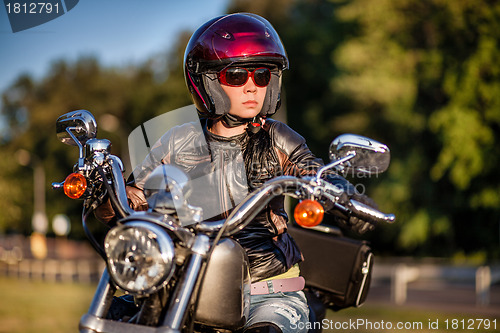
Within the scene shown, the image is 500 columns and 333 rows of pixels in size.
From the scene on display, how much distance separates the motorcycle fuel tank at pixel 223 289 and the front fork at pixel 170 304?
4.3 inches

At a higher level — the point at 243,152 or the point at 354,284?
the point at 243,152

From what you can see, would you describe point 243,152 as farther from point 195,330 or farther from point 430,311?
point 430,311

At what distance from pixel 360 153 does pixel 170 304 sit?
1.00 m

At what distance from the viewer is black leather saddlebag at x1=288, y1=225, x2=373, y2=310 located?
12.3 ft

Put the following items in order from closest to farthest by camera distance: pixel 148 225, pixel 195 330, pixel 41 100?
pixel 148 225
pixel 195 330
pixel 41 100

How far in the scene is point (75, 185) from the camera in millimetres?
2637

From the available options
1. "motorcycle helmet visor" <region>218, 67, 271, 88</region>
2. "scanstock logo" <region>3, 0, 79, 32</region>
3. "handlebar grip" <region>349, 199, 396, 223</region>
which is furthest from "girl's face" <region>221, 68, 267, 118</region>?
"scanstock logo" <region>3, 0, 79, 32</region>

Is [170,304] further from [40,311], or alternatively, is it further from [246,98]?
[40,311]

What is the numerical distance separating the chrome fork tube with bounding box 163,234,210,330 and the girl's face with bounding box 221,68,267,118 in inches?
42.6

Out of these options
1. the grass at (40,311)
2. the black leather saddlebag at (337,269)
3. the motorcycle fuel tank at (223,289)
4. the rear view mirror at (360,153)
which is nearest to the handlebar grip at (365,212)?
the rear view mirror at (360,153)

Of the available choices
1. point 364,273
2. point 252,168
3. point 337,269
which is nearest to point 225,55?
point 252,168

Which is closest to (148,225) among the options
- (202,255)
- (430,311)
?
(202,255)

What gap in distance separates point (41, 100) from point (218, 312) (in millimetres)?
57200

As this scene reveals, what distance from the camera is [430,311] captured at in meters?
13.4
